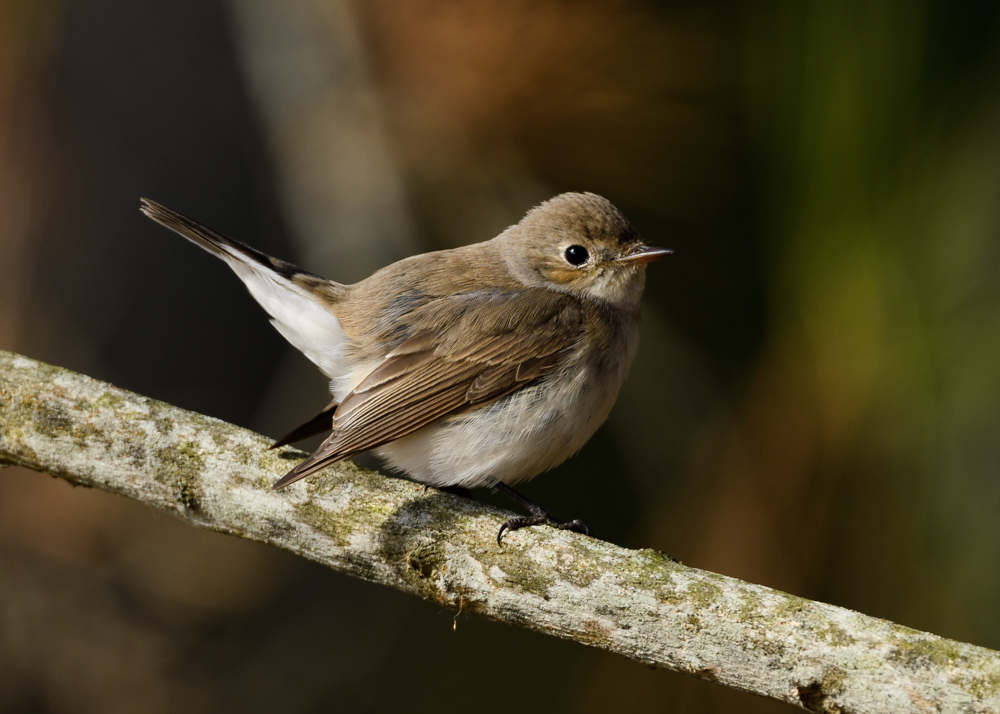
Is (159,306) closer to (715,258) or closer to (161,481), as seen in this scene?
(161,481)

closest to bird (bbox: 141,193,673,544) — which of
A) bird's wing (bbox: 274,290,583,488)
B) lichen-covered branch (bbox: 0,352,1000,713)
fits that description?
bird's wing (bbox: 274,290,583,488)

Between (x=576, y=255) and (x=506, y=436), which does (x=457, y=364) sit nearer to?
(x=506, y=436)

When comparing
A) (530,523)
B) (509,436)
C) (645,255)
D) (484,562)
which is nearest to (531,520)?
(530,523)

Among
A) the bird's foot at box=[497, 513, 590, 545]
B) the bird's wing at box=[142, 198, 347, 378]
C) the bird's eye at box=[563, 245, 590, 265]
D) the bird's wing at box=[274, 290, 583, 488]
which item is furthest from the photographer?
the bird's eye at box=[563, 245, 590, 265]

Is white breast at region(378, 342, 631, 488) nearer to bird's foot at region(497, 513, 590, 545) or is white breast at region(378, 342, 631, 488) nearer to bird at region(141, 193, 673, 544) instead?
bird at region(141, 193, 673, 544)

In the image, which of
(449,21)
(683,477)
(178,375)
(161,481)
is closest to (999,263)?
(683,477)
